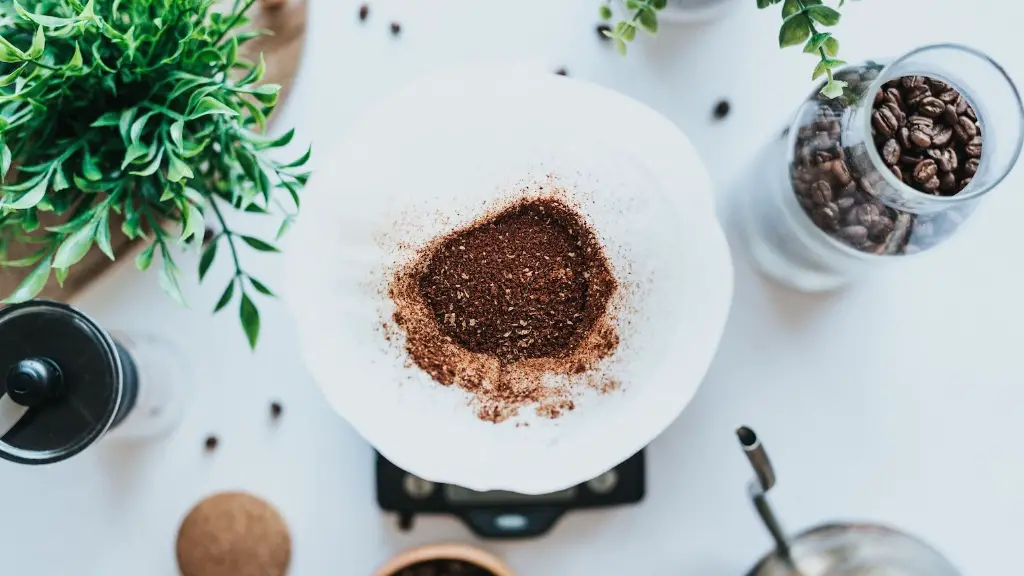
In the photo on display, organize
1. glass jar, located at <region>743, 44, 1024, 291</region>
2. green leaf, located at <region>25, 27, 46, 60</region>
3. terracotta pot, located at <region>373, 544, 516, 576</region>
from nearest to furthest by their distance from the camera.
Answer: green leaf, located at <region>25, 27, 46, 60</region>, glass jar, located at <region>743, 44, 1024, 291</region>, terracotta pot, located at <region>373, 544, 516, 576</region>

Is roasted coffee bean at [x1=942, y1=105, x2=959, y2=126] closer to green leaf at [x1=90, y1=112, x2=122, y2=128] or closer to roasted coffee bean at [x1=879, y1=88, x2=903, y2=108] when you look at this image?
roasted coffee bean at [x1=879, y1=88, x2=903, y2=108]

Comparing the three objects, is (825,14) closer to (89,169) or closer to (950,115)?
(950,115)

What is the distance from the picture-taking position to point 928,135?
2.21ft

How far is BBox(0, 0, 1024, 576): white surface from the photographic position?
33.1 inches

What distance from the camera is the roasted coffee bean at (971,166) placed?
0.68 metres

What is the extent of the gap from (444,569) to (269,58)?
53 centimetres

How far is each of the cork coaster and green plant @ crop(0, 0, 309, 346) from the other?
0.27 meters

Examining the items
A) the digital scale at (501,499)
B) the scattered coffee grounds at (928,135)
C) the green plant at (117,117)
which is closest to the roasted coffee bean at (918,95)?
the scattered coffee grounds at (928,135)

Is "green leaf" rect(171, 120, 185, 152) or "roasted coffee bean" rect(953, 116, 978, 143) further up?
"green leaf" rect(171, 120, 185, 152)

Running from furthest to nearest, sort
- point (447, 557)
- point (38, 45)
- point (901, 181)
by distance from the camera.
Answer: point (447, 557) → point (901, 181) → point (38, 45)

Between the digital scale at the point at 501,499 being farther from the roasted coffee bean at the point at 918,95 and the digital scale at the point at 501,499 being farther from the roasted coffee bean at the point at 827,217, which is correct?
the roasted coffee bean at the point at 918,95

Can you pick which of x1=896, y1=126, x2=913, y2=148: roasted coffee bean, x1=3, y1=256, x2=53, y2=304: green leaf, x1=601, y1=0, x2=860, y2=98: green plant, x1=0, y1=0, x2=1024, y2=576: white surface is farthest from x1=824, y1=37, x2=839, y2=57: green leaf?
x1=3, y1=256, x2=53, y2=304: green leaf

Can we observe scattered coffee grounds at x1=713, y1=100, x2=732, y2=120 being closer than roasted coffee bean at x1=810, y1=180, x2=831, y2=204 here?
No

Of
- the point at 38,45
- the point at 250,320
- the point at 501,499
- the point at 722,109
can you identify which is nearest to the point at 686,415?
the point at 501,499
